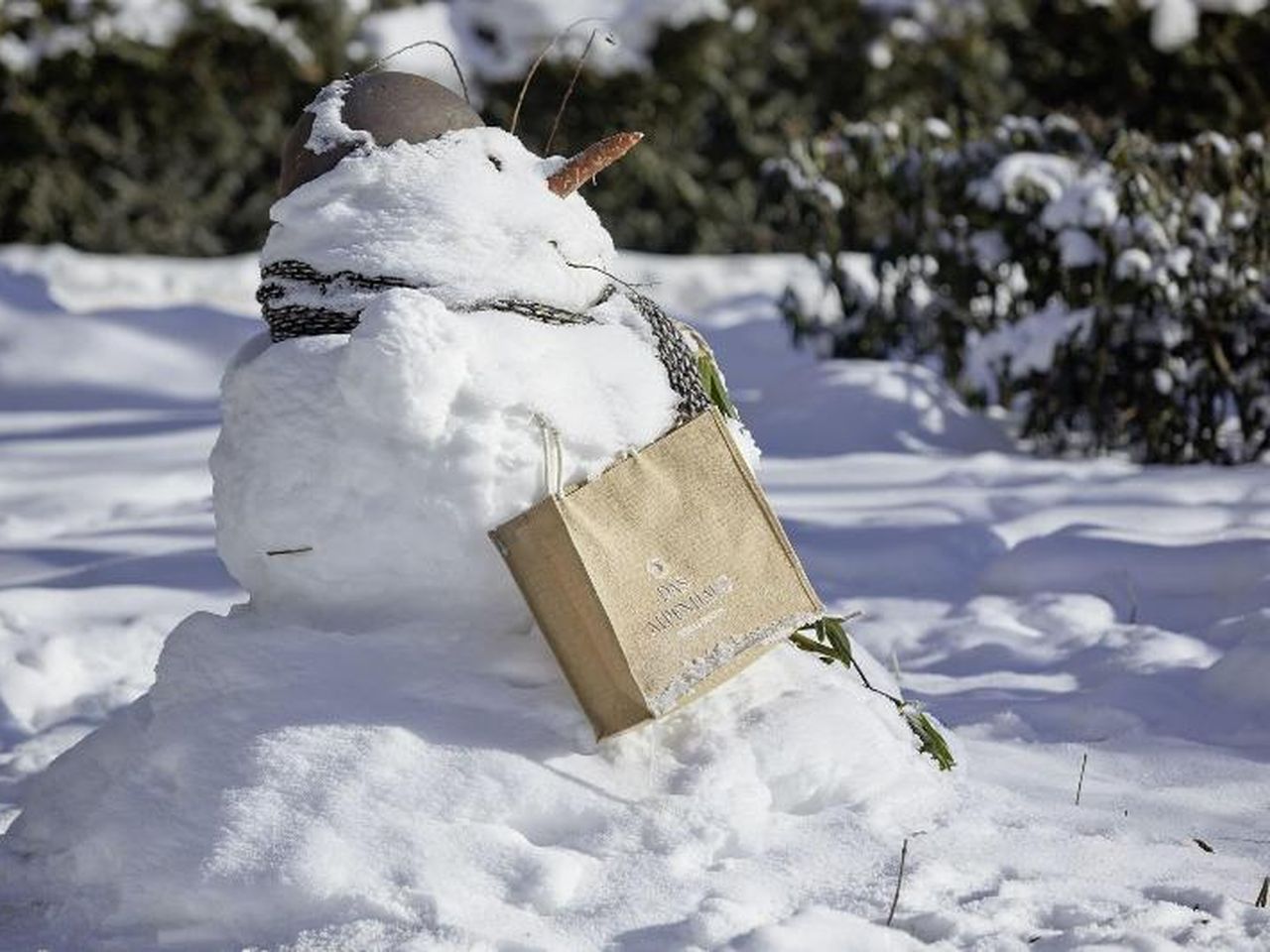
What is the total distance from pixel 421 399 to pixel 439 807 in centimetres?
51

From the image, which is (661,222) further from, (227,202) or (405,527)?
(405,527)

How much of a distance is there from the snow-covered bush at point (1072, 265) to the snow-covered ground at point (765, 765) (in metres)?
0.76

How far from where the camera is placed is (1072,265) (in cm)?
559

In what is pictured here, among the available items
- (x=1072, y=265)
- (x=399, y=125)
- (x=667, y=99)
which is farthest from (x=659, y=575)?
(x=667, y=99)

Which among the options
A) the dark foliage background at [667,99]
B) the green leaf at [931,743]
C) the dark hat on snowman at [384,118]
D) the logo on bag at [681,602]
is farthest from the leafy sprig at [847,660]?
the dark foliage background at [667,99]

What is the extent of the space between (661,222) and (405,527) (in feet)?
27.6

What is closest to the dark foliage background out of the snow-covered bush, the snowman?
the snow-covered bush

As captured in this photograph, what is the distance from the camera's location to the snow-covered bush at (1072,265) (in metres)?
5.44

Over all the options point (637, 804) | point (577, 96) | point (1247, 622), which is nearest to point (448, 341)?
point (637, 804)

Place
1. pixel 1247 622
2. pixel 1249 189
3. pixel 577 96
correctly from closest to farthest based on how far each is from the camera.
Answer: pixel 1247 622 < pixel 1249 189 < pixel 577 96

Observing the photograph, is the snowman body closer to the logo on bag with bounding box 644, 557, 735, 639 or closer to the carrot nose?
the carrot nose

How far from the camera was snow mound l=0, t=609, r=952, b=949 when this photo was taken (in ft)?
7.29

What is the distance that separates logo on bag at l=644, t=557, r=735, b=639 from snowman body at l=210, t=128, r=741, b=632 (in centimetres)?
17

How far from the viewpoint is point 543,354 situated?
98.2 inches
